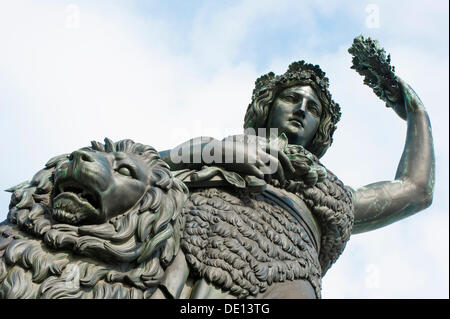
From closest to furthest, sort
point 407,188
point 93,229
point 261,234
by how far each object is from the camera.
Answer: point 93,229 → point 261,234 → point 407,188

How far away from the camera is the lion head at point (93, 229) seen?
3.79 metres

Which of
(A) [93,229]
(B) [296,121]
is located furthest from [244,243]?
(B) [296,121]

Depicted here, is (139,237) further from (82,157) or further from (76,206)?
(82,157)

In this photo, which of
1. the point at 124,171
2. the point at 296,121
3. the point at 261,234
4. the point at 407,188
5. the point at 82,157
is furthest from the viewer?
the point at 407,188

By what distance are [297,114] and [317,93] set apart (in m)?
0.33

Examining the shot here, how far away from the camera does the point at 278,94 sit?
6.45 m

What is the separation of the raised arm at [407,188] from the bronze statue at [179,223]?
0.15ft

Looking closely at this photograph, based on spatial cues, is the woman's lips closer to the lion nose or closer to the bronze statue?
the bronze statue

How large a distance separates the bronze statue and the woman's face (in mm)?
677

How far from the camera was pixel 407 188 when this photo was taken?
6266mm

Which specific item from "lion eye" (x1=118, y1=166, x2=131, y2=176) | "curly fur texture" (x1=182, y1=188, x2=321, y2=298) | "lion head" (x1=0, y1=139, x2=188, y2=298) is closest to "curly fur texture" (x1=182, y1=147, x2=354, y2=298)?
"curly fur texture" (x1=182, y1=188, x2=321, y2=298)
